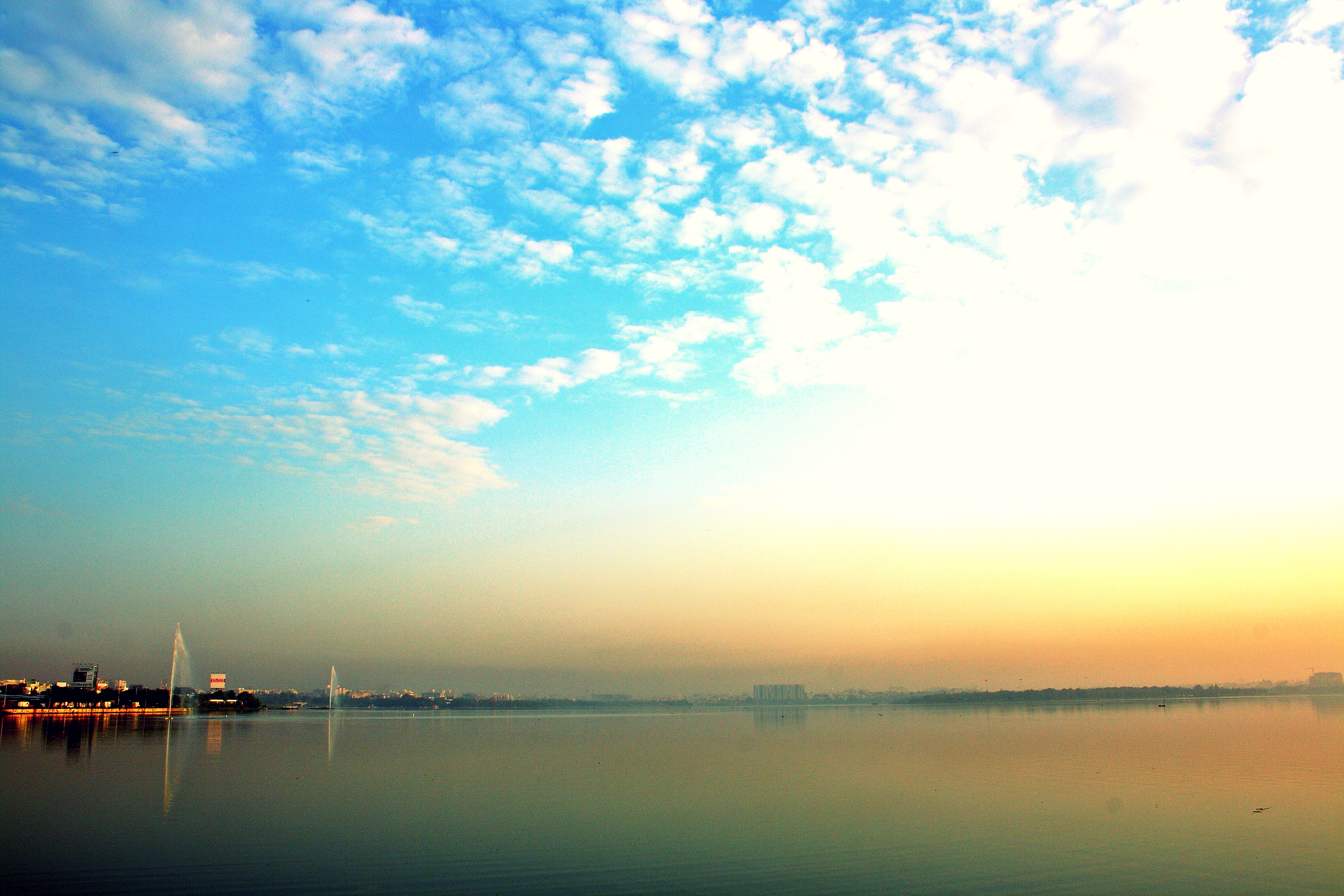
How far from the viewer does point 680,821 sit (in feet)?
102

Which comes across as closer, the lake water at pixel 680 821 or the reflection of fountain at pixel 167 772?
the lake water at pixel 680 821

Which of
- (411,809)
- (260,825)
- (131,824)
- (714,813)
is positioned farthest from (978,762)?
(131,824)

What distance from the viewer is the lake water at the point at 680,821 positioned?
2159cm

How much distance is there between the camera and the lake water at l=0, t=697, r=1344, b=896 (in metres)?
21.6

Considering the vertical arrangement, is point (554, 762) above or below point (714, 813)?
below

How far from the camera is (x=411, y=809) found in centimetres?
3344

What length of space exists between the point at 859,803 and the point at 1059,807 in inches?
332

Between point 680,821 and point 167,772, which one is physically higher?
point 680,821

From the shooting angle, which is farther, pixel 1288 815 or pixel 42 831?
pixel 1288 815

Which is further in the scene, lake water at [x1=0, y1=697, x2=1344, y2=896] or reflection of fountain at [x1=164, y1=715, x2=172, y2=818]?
reflection of fountain at [x1=164, y1=715, x2=172, y2=818]

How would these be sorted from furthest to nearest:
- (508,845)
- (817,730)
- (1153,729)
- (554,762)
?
(817,730), (1153,729), (554,762), (508,845)

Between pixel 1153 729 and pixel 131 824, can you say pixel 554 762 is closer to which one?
pixel 131 824

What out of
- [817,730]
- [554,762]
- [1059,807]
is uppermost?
[1059,807]

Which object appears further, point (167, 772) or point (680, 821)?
point (167, 772)
